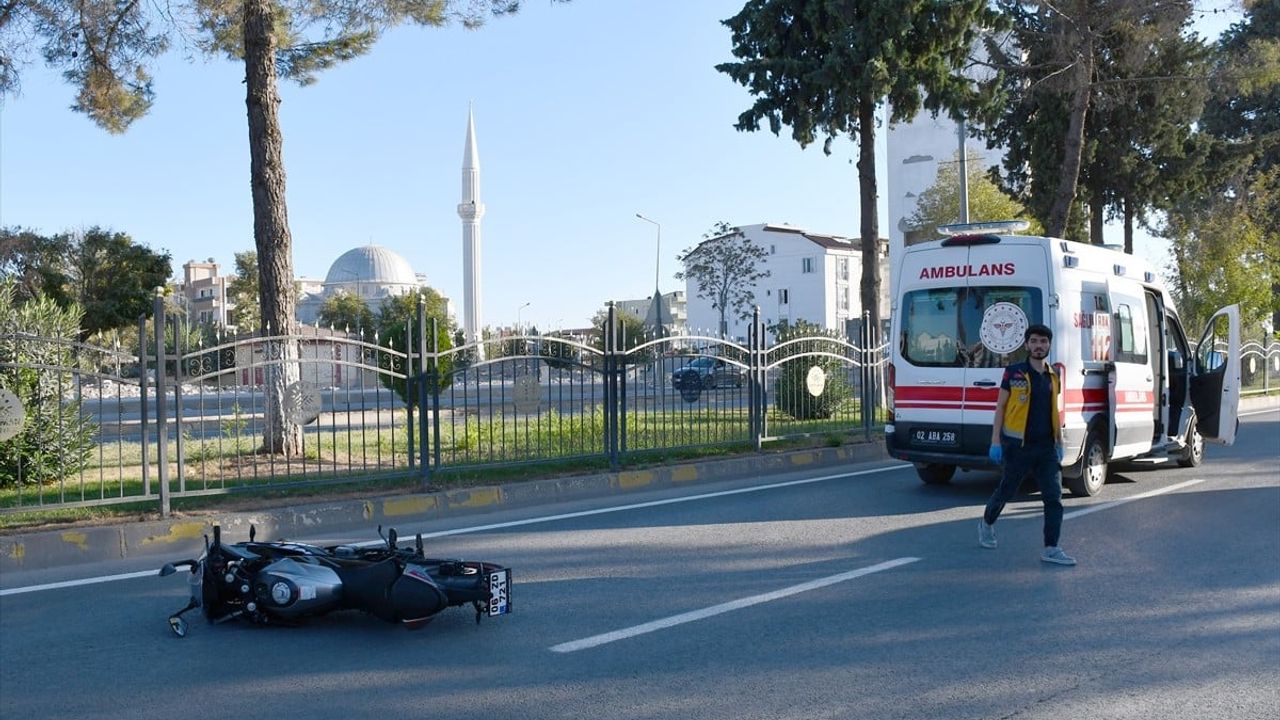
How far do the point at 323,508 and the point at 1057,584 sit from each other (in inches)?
251

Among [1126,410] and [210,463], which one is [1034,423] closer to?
[1126,410]

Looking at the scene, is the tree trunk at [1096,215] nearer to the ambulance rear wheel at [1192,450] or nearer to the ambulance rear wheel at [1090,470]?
the ambulance rear wheel at [1192,450]

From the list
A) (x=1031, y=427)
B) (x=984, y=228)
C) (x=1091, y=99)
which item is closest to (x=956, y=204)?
(x=1091, y=99)

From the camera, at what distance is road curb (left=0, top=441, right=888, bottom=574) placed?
8.72 meters

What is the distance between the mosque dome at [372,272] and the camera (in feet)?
379

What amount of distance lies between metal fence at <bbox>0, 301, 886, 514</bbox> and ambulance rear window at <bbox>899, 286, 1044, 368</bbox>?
3092 mm

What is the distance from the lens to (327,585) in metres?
6.30

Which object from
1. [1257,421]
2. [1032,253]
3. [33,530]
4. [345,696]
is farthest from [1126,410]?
[1257,421]

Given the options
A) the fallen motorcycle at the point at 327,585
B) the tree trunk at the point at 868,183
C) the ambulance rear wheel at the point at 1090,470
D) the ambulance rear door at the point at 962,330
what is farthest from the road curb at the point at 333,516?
the tree trunk at the point at 868,183

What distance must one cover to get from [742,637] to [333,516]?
17.6 feet

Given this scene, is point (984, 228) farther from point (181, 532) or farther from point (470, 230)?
point (470, 230)

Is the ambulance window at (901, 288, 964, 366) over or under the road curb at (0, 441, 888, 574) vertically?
over

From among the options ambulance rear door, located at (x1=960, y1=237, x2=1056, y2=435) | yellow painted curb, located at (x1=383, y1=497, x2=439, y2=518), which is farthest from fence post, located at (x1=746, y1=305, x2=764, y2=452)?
yellow painted curb, located at (x1=383, y1=497, x2=439, y2=518)

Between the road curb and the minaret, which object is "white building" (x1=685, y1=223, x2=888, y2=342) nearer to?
the minaret
